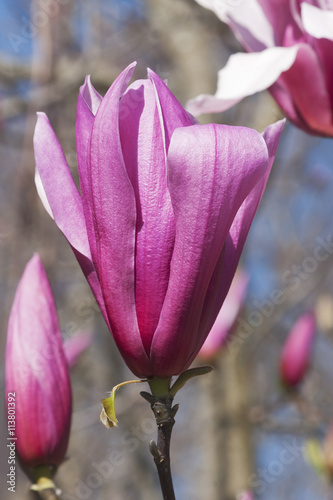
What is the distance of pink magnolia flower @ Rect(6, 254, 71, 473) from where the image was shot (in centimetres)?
58

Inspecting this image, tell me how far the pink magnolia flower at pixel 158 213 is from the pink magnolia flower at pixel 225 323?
1101 mm

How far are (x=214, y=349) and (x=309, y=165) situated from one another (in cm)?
213

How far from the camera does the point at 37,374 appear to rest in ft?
1.93

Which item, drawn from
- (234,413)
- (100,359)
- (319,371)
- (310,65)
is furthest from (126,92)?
(319,371)

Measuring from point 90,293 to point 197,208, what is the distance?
220cm

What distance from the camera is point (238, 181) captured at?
0.42 metres

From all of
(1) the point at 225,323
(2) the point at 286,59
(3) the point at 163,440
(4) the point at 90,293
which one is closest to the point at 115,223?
(3) the point at 163,440

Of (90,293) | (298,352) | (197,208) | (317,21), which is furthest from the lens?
(90,293)

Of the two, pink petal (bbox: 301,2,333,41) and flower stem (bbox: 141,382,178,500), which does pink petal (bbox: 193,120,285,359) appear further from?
pink petal (bbox: 301,2,333,41)

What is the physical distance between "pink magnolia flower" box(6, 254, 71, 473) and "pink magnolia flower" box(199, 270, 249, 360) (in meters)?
0.95

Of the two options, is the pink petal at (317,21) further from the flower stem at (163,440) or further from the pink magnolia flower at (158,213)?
the flower stem at (163,440)

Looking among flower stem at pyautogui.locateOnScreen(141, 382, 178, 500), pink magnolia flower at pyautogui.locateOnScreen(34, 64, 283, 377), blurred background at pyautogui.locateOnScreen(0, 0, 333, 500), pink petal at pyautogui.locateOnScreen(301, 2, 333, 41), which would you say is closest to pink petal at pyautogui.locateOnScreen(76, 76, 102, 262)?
pink magnolia flower at pyautogui.locateOnScreen(34, 64, 283, 377)

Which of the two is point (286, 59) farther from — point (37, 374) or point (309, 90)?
point (37, 374)

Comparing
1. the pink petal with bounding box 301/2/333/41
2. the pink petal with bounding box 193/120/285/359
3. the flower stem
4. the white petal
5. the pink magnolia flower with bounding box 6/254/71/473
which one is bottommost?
the pink magnolia flower with bounding box 6/254/71/473
